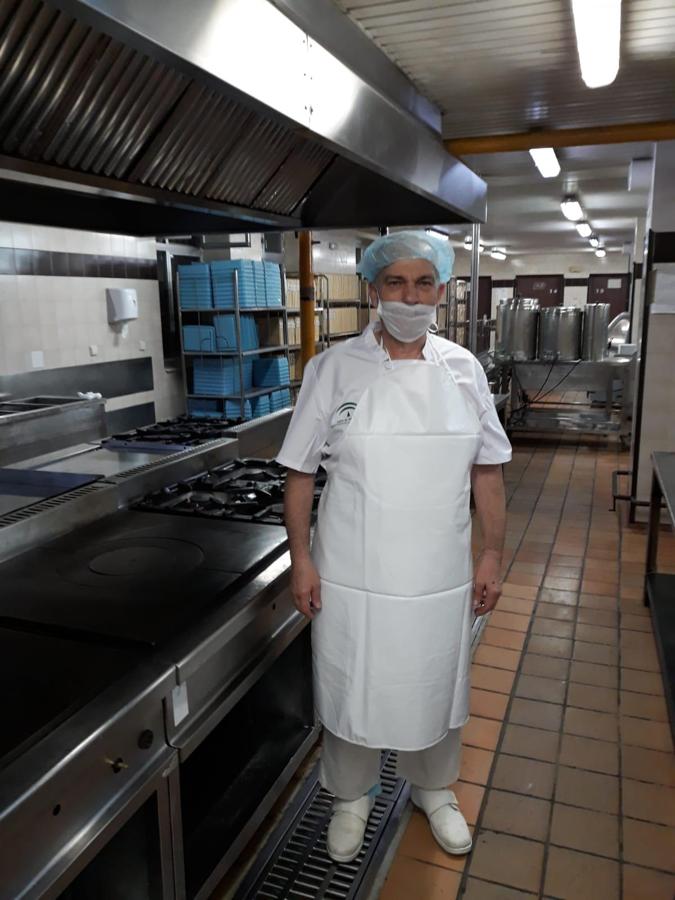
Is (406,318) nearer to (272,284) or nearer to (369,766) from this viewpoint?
(369,766)

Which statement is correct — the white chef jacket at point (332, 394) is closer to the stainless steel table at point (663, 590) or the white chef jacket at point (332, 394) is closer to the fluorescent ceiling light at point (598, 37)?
the fluorescent ceiling light at point (598, 37)

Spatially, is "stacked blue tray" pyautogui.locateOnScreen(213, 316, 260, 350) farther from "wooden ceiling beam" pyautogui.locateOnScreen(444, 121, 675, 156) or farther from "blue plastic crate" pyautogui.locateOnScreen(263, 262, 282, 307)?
"wooden ceiling beam" pyautogui.locateOnScreen(444, 121, 675, 156)

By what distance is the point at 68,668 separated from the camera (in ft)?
3.59

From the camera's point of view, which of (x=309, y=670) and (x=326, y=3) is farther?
(x=309, y=670)

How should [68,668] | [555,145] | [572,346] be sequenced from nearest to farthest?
[68,668] < [555,145] < [572,346]

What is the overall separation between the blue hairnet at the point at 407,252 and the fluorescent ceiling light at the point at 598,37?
1.96ft

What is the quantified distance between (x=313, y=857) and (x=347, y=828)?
107mm

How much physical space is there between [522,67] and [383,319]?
995 mm

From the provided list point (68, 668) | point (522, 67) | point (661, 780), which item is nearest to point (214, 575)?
point (68, 668)

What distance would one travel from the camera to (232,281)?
5.71 metres

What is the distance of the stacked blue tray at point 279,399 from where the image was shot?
255 inches

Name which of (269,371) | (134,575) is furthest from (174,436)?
(269,371)

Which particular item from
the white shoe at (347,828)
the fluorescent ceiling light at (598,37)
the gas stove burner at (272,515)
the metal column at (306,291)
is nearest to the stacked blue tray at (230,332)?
the metal column at (306,291)

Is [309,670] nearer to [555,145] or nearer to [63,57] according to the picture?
[63,57]
